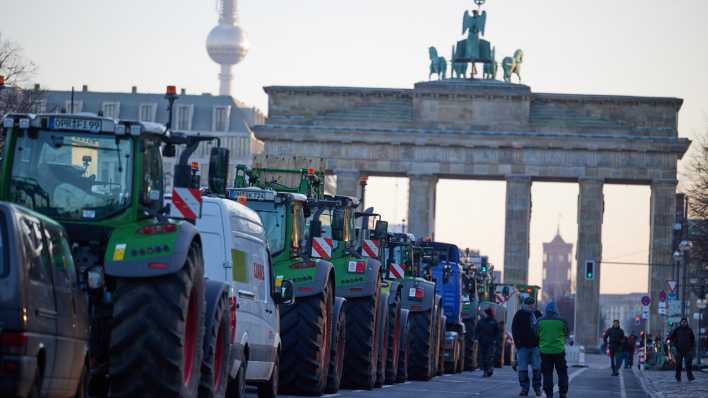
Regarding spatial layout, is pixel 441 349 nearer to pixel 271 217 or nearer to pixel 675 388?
pixel 675 388

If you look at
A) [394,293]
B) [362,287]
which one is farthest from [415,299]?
[362,287]

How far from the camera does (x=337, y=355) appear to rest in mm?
25516

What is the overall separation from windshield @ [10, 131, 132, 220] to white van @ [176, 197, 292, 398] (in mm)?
3063

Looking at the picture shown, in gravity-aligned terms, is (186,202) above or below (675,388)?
above

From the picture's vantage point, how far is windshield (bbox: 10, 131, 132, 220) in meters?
14.8

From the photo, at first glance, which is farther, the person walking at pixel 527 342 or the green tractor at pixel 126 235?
the person walking at pixel 527 342

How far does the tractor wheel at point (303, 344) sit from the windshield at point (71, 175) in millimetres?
8296

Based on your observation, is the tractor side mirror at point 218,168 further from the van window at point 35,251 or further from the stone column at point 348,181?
the stone column at point 348,181

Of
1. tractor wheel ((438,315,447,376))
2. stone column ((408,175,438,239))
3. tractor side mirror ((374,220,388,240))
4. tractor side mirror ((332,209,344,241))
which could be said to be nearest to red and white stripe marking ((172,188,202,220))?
tractor side mirror ((332,209,344,241))

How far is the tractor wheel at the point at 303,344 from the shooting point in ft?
75.6

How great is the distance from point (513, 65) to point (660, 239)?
45.7 feet

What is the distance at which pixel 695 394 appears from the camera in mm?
37250

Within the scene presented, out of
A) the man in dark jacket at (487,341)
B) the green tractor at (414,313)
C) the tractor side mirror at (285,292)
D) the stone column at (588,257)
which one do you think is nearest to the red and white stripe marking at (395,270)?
the green tractor at (414,313)

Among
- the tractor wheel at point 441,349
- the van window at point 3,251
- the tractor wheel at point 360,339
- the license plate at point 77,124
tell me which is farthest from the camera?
the tractor wheel at point 441,349
